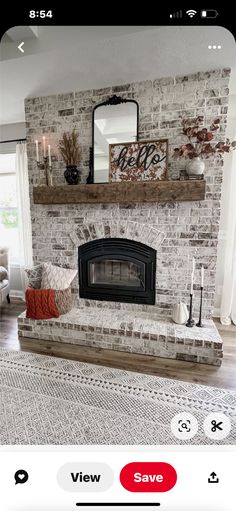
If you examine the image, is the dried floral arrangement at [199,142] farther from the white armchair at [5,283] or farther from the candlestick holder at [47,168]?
the white armchair at [5,283]

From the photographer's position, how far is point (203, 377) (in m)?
1.30

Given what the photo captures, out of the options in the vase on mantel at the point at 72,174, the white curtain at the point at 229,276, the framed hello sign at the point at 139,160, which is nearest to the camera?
the framed hello sign at the point at 139,160

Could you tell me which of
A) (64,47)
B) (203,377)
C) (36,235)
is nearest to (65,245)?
(36,235)

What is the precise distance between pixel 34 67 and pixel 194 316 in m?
1.63

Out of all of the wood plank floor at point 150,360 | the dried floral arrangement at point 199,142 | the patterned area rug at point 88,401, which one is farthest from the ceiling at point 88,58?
the wood plank floor at point 150,360

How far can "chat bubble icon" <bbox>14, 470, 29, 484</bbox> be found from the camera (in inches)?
13.4

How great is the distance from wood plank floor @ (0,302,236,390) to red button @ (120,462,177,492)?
1043mm

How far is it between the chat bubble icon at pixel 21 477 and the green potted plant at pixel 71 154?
5.32 ft

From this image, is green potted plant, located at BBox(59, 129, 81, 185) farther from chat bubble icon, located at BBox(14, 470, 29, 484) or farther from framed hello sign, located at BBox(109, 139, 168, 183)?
chat bubble icon, located at BBox(14, 470, 29, 484)

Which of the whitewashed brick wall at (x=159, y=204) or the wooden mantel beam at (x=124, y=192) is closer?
the whitewashed brick wall at (x=159, y=204)

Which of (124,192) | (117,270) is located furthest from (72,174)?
(117,270)

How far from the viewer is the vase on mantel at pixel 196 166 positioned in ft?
4.72

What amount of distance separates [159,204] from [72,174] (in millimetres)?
657
